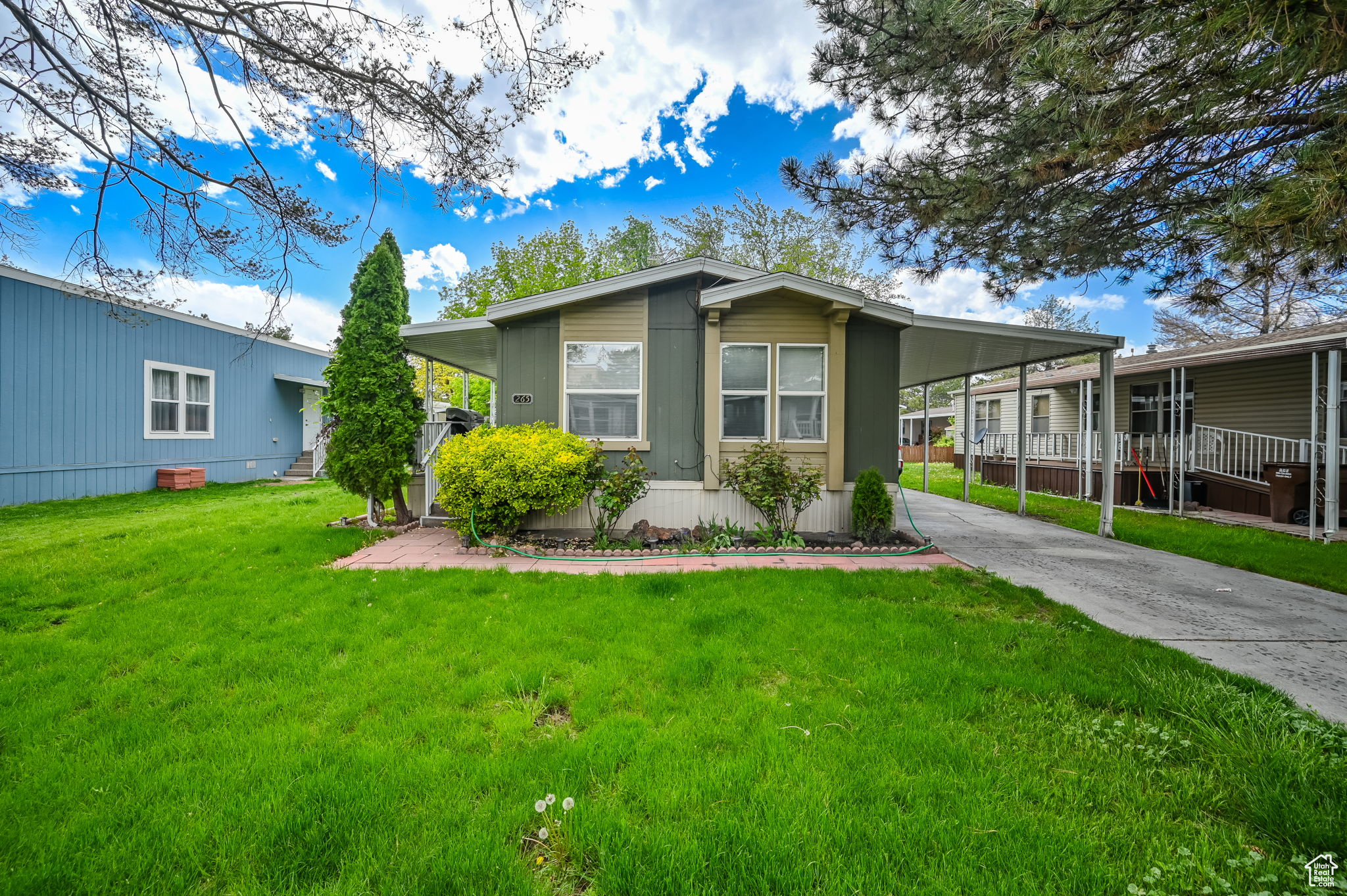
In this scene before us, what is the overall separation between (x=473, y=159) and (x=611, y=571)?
3996 mm

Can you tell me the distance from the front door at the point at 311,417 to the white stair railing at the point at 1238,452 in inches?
845

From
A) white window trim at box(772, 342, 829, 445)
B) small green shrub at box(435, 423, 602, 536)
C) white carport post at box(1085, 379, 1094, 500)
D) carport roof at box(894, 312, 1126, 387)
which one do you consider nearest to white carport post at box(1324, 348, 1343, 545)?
carport roof at box(894, 312, 1126, 387)

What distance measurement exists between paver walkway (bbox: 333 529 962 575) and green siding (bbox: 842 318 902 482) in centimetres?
145

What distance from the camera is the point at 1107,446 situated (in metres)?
6.89

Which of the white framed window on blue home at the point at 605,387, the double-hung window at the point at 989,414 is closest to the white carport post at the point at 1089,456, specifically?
the double-hung window at the point at 989,414

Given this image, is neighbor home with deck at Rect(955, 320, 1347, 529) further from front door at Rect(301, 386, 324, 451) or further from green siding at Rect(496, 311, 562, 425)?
front door at Rect(301, 386, 324, 451)

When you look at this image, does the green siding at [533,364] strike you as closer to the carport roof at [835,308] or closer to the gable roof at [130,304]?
the carport roof at [835,308]

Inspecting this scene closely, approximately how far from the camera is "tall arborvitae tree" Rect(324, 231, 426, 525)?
6.43m

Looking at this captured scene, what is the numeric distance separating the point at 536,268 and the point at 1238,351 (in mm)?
19296

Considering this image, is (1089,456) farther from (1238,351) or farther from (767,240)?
(767,240)

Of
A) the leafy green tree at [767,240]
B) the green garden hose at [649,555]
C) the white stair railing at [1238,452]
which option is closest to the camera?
the green garden hose at [649,555]

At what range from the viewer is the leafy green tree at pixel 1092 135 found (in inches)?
106

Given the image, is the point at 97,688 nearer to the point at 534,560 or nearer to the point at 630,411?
the point at 534,560

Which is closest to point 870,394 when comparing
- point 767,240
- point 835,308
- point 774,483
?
point 835,308
